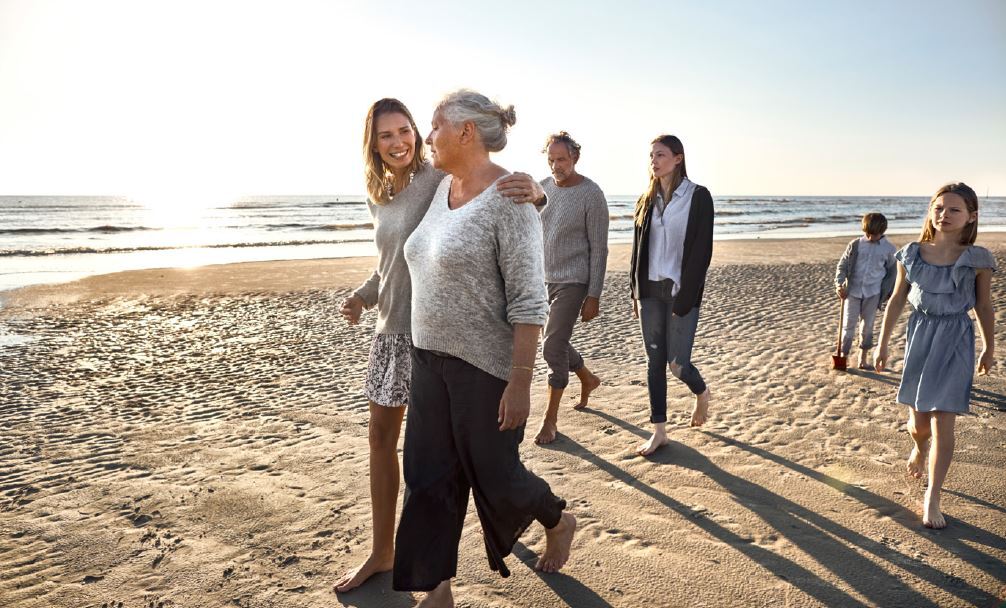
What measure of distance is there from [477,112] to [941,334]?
2747mm

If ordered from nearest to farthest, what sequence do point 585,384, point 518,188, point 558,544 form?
point 518,188 → point 558,544 → point 585,384

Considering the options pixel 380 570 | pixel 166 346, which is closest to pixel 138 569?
pixel 380 570

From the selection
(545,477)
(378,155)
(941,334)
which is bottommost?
(545,477)

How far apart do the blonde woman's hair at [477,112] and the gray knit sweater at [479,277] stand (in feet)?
0.72

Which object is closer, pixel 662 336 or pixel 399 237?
pixel 399 237

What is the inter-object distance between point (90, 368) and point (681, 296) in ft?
21.0

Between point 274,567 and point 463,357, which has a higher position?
point 463,357

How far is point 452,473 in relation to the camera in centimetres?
231

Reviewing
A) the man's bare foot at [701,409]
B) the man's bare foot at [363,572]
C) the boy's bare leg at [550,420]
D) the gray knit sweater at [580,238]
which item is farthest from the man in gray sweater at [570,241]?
the man's bare foot at [363,572]

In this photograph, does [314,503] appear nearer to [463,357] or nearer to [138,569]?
[138,569]

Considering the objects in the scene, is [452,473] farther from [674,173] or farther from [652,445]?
[674,173]

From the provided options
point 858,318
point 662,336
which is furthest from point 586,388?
point 858,318

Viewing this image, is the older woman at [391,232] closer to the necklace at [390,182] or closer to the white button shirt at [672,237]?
the necklace at [390,182]

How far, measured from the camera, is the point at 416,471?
2311 millimetres
